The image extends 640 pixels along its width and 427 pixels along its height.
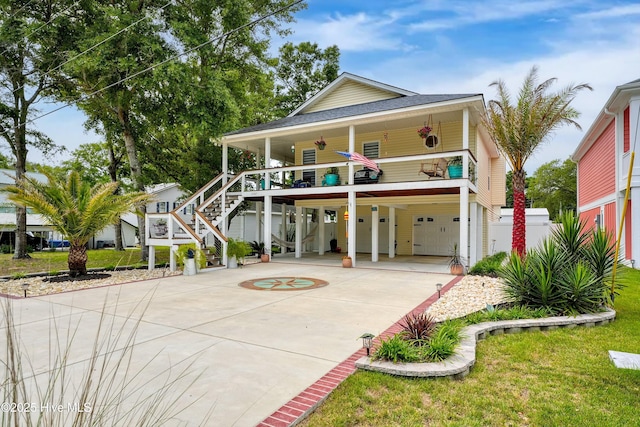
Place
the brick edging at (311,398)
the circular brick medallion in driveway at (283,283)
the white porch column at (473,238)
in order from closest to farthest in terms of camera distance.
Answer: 1. the brick edging at (311,398)
2. the circular brick medallion in driveway at (283,283)
3. the white porch column at (473,238)

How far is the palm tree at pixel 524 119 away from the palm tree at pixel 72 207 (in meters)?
10.8

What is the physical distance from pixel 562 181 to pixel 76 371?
45.0 meters

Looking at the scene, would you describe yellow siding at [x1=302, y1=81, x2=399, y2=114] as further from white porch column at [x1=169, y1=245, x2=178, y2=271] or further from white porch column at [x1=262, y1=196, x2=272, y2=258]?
white porch column at [x1=169, y1=245, x2=178, y2=271]

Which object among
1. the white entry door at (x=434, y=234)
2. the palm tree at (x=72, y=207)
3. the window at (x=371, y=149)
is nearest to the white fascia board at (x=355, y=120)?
the window at (x=371, y=149)

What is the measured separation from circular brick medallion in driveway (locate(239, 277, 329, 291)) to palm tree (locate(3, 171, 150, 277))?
436 cm

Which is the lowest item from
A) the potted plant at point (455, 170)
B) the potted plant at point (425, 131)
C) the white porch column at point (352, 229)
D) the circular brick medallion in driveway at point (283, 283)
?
the circular brick medallion in driveway at point (283, 283)

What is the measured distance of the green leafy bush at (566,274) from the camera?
19.2 feet

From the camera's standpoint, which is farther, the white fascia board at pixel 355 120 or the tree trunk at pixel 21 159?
the tree trunk at pixel 21 159

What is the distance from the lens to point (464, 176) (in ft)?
36.0

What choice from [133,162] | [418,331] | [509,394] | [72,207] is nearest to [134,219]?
[133,162]

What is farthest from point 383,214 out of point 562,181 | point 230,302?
point 562,181

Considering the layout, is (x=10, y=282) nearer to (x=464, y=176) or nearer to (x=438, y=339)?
(x=438, y=339)

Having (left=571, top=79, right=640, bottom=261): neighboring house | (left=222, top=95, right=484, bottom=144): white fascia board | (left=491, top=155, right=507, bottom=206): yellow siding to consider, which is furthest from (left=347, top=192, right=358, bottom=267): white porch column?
(left=491, top=155, right=507, bottom=206): yellow siding

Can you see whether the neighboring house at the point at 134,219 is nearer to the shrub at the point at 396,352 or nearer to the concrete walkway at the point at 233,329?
the concrete walkway at the point at 233,329
